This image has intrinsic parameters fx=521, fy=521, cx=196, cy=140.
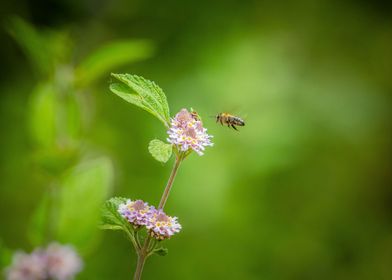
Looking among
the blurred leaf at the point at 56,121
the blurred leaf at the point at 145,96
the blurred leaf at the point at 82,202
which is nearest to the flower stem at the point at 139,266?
the blurred leaf at the point at 145,96

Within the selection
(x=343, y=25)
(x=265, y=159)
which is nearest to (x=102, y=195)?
(x=265, y=159)

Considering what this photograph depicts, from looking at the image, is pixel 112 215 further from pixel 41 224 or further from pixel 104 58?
pixel 104 58

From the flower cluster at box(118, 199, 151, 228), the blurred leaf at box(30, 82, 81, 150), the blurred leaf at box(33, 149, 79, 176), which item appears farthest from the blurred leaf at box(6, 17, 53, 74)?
the flower cluster at box(118, 199, 151, 228)

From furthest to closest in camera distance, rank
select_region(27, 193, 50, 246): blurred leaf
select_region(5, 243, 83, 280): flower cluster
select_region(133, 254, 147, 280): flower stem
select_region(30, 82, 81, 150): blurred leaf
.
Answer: select_region(30, 82, 81, 150): blurred leaf → select_region(27, 193, 50, 246): blurred leaf → select_region(5, 243, 83, 280): flower cluster → select_region(133, 254, 147, 280): flower stem

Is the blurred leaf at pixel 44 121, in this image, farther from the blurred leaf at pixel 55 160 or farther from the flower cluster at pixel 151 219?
the flower cluster at pixel 151 219

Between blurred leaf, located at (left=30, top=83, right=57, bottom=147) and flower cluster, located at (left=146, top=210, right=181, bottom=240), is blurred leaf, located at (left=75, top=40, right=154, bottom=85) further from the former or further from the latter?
flower cluster, located at (left=146, top=210, right=181, bottom=240)

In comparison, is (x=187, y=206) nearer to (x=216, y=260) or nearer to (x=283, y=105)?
(x=216, y=260)
